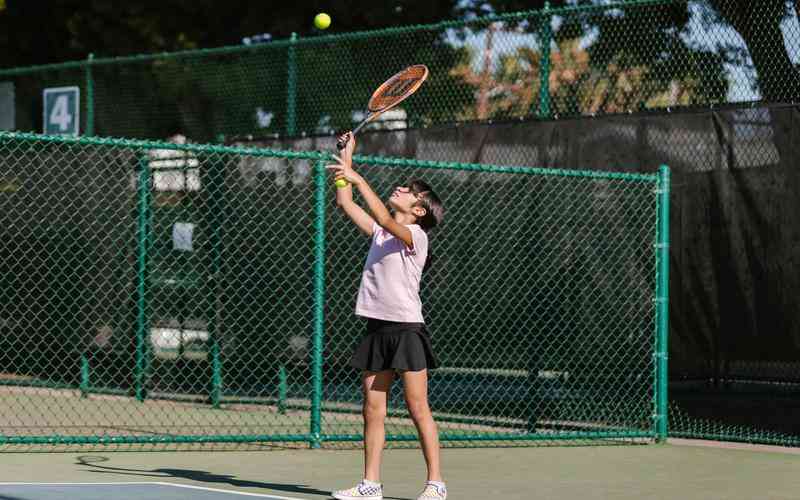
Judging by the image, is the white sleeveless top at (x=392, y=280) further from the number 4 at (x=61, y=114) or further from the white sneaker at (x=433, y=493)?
the number 4 at (x=61, y=114)

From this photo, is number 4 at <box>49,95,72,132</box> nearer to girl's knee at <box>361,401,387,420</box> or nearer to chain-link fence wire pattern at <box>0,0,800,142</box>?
chain-link fence wire pattern at <box>0,0,800,142</box>

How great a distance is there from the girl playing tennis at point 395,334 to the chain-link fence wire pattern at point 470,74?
400cm

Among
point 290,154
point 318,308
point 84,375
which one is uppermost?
point 290,154

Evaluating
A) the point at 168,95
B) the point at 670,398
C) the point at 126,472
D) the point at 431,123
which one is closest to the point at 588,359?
the point at 670,398

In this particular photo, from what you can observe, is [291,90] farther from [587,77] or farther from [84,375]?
[84,375]

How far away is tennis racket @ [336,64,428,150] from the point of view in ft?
24.4

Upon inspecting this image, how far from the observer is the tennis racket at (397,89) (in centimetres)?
744

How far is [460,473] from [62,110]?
6950 millimetres

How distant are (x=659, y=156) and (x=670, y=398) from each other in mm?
1787

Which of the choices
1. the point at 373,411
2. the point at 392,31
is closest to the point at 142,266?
the point at 392,31

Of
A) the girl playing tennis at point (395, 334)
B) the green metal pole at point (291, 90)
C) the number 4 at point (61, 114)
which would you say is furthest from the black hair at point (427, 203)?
the number 4 at point (61, 114)

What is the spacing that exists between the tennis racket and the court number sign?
22.0 feet

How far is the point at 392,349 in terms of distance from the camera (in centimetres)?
711

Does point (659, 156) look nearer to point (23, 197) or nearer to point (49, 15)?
point (23, 197)
